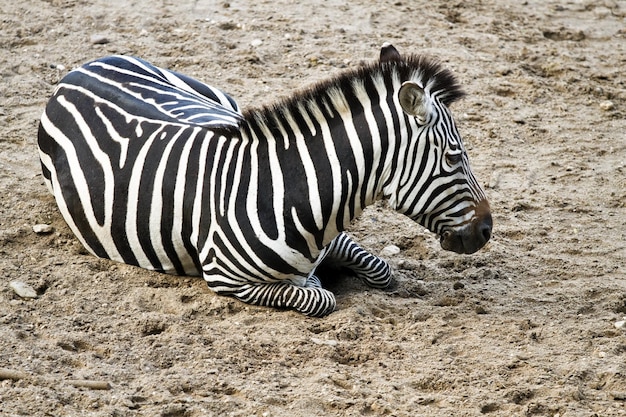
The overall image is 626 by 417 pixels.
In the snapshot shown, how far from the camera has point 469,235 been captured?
6168mm

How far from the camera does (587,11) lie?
11.9 m

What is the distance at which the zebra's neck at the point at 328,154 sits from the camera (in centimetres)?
595

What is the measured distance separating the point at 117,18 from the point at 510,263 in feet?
17.8

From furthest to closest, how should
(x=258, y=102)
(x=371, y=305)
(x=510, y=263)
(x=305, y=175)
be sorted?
(x=258, y=102), (x=510, y=263), (x=371, y=305), (x=305, y=175)

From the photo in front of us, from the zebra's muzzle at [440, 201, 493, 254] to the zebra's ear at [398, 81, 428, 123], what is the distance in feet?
2.48

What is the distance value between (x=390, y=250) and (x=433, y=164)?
4.82 ft

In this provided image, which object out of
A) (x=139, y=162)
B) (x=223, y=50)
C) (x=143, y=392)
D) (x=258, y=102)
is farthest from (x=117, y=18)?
(x=143, y=392)

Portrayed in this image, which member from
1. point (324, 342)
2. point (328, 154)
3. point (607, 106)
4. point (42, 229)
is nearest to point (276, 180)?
point (328, 154)

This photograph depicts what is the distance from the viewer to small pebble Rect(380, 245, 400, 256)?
A: 23.9ft

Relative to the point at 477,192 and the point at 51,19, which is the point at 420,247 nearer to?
the point at 477,192

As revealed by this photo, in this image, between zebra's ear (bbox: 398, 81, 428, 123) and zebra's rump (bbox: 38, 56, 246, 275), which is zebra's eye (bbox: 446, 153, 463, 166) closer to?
zebra's ear (bbox: 398, 81, 428, 123)

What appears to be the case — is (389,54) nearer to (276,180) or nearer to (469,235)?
(276,180)

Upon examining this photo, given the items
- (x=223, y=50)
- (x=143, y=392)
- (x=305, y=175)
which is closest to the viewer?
(x=143, y=392)

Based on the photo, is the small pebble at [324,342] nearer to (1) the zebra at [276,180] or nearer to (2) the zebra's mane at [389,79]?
(1) the zebra at [276,180]
